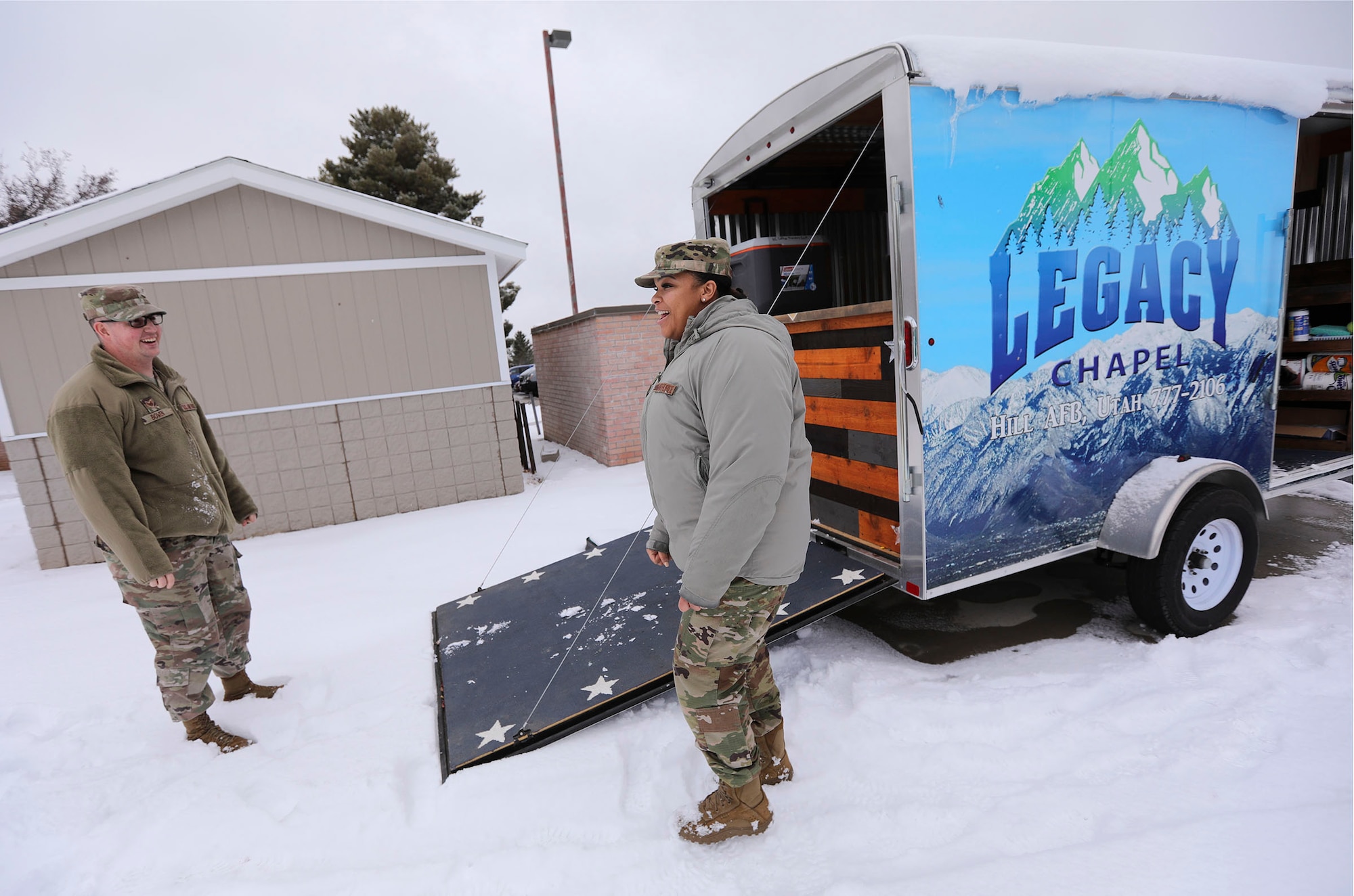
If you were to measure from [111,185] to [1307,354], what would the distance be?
28146 mm

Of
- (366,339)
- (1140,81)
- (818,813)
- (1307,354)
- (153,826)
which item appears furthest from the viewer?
(366,339)

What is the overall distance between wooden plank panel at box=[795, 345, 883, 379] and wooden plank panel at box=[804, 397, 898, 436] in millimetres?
133

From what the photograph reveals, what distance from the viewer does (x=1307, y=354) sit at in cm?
448

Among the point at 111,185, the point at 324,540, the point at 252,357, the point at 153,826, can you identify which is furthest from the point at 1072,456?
the point at 111,185

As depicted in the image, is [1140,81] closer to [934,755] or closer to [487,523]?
[934,755]

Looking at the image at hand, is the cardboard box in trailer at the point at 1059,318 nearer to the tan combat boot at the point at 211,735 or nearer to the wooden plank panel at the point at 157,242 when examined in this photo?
the tan combat boot at the point at 211,735

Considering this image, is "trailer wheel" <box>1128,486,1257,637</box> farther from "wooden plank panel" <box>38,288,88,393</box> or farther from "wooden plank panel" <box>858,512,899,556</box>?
"wooden plank panel" <box>38,288,88,393</box>

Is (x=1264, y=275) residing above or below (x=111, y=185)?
below

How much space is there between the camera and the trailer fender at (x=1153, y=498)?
2992 millimetres

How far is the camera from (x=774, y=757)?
2.37m

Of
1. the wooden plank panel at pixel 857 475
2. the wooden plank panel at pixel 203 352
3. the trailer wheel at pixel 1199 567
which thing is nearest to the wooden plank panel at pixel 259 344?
the wooden plank panel at pixel 203 352

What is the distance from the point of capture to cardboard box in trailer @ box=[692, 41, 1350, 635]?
2.62 m

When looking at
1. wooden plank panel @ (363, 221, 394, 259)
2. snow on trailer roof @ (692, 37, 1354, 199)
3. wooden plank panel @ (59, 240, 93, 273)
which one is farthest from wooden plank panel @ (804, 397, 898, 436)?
wooden plank panel @ (59, 240, 93, 273)

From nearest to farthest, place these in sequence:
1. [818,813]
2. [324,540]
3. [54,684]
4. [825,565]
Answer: [818,813], [825,565], [54,684], [324,540]
